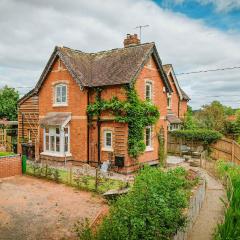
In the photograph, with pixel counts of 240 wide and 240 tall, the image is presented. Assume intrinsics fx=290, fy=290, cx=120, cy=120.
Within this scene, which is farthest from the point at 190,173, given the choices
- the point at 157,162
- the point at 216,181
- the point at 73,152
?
the point at 73,152

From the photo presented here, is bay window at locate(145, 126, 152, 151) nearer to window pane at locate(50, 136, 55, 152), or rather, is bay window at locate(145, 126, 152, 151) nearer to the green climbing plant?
the green climbing plant

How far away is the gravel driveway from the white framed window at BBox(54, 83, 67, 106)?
316 inches

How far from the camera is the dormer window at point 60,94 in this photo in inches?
924

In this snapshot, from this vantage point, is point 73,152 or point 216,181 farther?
point 73,152

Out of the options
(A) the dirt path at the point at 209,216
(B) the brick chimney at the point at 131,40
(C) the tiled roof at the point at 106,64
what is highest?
(B) the brick chimney at the point at 131,40

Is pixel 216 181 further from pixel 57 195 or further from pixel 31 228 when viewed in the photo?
pixel 31 228

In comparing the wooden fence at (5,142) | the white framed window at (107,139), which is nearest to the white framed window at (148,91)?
the white framed window at (107,139)

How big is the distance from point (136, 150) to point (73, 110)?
19.9 ft

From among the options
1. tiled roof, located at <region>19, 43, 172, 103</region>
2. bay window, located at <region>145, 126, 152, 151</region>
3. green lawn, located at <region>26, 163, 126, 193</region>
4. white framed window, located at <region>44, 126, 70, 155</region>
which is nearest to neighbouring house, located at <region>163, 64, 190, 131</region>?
tiled roof, located at <region>19, 43, 172, 103</region>

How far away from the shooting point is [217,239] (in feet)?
24.6

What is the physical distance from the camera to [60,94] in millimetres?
23766

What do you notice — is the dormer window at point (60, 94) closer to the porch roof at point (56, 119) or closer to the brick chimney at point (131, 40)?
the porch roof at point (56, 119)

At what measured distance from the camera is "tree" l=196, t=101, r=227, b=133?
135 feet

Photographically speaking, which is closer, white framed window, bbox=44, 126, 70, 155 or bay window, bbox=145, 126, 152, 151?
white framed window, bbox=44, 126, 70, 155
